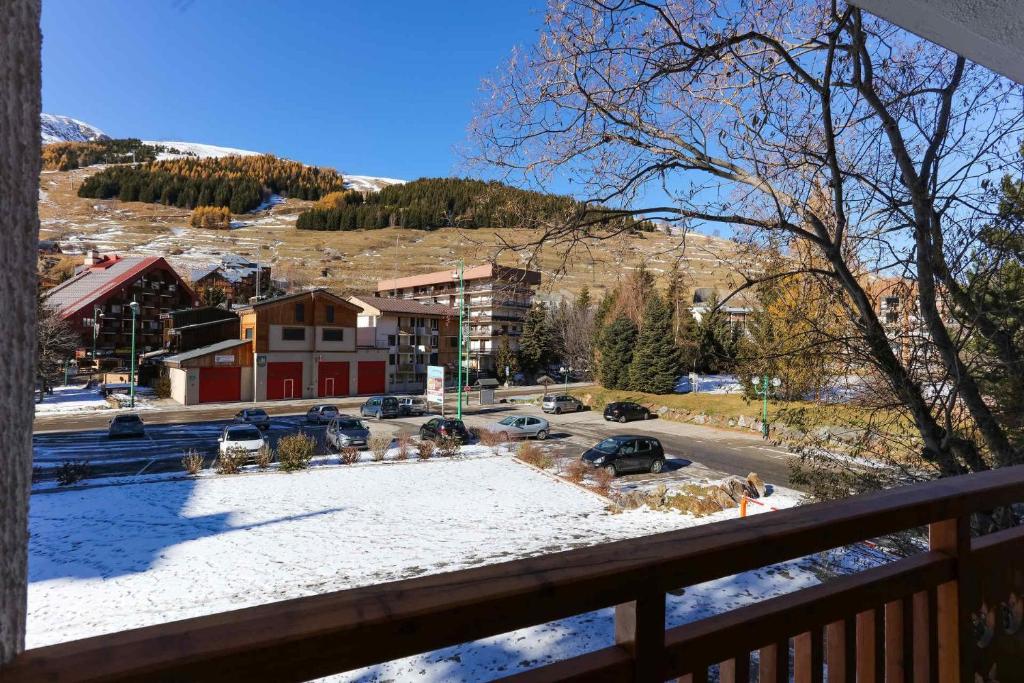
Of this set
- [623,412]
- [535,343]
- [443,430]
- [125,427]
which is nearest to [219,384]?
[125,427]

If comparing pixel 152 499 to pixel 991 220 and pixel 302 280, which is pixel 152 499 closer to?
pixel 991 220

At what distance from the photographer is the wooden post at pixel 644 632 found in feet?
2.64

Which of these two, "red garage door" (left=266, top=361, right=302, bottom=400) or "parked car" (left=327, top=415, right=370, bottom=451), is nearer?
"parked car" (left=327, top=415, right=370, bottom=451)

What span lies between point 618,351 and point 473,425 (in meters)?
12.8

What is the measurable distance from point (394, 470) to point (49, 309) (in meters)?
21.8

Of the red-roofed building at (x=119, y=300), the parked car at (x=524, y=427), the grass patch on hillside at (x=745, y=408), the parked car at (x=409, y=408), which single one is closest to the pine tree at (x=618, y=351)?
the grass patch on hillside at (x=745, y=408)

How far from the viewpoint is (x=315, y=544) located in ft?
25.6

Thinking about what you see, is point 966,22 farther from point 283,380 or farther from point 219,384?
point 283,380

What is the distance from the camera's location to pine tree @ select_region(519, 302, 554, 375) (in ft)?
126

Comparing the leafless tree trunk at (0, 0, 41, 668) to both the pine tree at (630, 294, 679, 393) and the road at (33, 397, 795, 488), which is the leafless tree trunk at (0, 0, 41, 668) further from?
the pine tree at (630, 294, 679, 393)

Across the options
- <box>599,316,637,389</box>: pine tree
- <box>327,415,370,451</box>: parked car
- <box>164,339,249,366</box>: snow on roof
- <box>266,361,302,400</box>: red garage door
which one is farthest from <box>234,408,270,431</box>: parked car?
<box>599,316,637,389</box>: pine tree

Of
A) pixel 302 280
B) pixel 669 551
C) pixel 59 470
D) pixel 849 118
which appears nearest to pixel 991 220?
pixel 849 118

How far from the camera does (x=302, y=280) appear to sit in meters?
66.9

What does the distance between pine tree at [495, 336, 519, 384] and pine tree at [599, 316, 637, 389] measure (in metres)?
9.43
